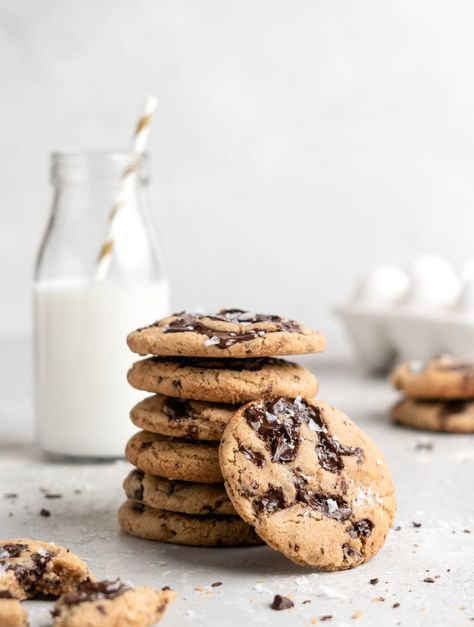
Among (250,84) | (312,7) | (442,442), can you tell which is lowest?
(442,442)

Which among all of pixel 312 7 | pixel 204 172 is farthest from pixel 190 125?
pixel 312 7

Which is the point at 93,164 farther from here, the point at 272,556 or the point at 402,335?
the point at 402,335

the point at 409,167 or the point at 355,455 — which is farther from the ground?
the point at 409,167

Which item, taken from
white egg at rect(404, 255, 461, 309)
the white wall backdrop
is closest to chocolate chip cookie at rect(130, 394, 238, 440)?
white egg at rect(404, 255, 461, 309)

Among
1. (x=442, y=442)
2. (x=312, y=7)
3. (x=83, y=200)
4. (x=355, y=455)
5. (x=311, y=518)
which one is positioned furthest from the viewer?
(x=312, y=7)

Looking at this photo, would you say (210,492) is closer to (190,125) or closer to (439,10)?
(190,125)

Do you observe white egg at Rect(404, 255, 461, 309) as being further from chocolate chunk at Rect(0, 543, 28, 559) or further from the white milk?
chocolate chunk at Rect(0, 543, 28, 559)
